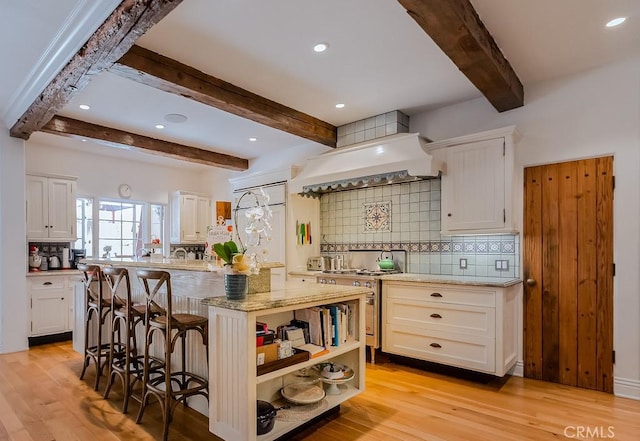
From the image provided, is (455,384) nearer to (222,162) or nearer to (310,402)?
(310,402)

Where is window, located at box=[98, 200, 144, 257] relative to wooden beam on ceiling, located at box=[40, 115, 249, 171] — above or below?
below

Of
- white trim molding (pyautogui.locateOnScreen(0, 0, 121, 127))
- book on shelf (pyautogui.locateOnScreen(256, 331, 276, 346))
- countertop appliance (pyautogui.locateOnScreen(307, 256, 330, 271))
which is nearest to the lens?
book on shelf (pyautogui.locateOnScreen(256, 331, 276, 346))

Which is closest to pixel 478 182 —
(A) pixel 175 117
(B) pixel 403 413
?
(B) pixel 403 413

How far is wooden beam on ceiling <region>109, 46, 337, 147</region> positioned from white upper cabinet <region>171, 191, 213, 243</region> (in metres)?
3.24

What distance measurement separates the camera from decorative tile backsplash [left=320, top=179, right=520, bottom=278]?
12.0ft

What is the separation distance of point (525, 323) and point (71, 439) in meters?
3.70

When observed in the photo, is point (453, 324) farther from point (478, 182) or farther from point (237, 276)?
point (237, 276)

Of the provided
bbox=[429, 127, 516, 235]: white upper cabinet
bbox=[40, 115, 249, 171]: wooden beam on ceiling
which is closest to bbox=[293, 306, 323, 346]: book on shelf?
bbox=[429, 127, 516, 235]: white upper cabinet

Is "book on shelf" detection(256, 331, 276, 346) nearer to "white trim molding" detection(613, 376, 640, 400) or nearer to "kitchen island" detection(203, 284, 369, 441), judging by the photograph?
"kitchen island" detection(203, 284, 369, 441)

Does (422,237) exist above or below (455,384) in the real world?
above

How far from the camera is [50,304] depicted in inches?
182

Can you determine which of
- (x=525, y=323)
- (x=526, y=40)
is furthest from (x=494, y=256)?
(x=526, y=40)

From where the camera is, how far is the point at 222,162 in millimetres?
5922

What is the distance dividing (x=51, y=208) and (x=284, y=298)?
4.48 meters
